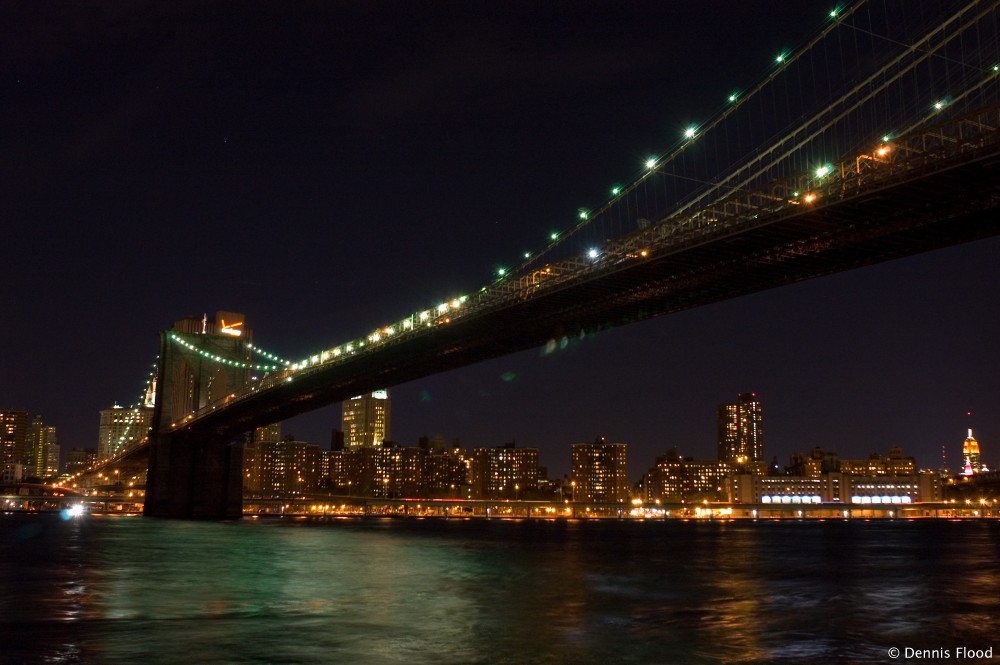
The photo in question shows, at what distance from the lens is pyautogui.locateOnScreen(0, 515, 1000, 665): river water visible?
15.3 meters

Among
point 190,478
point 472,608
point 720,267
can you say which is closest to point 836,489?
point 190,478

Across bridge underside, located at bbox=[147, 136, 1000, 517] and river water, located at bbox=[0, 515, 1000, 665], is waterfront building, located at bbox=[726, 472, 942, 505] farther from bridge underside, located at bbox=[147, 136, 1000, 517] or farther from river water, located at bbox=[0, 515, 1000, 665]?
river water, located at bbox=[0, 515, 1000, 665]

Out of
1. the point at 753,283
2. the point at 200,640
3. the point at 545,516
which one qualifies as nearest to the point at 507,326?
the point at 753,283

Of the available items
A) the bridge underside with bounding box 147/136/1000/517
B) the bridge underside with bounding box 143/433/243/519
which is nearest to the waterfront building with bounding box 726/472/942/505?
the bridge underside with bounding box 143/433/243/519

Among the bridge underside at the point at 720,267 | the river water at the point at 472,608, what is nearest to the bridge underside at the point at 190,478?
the bridge underside at the point at 720,267

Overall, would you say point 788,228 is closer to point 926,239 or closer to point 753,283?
point 926,239

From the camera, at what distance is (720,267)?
3616 centimetres

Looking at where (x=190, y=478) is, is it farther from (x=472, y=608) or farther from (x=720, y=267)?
(x=472, y=608)

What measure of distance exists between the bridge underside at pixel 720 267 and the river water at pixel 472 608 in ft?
34.1

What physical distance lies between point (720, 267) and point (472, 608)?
19286 millimetres

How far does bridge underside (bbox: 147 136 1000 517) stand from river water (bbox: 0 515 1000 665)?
10396 millimetres

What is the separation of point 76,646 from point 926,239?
26811 mm

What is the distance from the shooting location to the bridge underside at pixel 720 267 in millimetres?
28125

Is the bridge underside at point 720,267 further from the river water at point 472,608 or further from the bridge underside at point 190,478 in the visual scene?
the bridge underside at point 190,478
